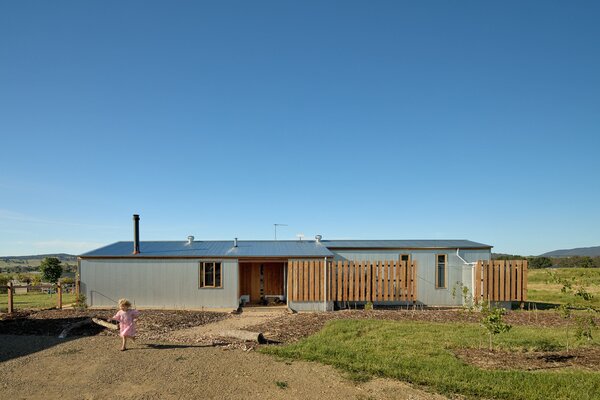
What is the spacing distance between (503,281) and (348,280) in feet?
22.9

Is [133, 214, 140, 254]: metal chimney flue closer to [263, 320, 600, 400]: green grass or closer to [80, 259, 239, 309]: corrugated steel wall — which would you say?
[80, 259, 239, 309]: corrugated steel wall

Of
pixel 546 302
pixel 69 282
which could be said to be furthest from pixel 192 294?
pixel 69 282

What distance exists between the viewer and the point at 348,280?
1691 cm

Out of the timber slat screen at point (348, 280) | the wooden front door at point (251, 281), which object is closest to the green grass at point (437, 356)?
the timber slat screen at point (348, 280)

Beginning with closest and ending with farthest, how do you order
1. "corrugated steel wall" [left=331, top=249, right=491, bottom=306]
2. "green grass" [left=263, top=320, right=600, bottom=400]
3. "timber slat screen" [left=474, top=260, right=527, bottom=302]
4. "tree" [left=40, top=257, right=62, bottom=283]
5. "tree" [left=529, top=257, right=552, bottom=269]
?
1. "green grass" [left=263, top=320, right=600, bottom=400]
2. "timber slat screen" [left=474, top=260, right=527, bottom=302]
3. "corrugated steel wall" [left=331, top=249, right=491, bottom=306]
4. "tree" [left=40, top=257, right=62, bottom=283]
5. "tree" [left=529, top=257, right=552, bottom=269]

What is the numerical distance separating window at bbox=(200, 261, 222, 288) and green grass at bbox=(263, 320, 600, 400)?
7018 mm

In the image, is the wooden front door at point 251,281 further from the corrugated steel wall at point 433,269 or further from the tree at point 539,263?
the tree at point 539,263

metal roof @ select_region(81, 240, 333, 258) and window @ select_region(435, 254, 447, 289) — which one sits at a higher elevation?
metal roof @ select_region(81, 240, 333, 258)

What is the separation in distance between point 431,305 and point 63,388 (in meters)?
15.5

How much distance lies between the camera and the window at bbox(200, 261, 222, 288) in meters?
17.3

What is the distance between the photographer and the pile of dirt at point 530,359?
7543mm

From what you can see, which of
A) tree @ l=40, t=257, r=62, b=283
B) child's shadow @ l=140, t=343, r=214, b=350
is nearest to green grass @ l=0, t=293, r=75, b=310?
child's shadow @ l=140, t=343, r=214, b=350

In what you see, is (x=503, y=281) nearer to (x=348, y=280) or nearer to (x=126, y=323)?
(x=348, y=280)

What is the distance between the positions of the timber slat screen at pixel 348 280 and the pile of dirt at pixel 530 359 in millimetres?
8152
